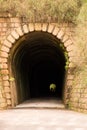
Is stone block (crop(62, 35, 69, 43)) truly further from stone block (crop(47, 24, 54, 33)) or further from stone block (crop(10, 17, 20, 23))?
stone block (crop(10, 17, 20, 23))

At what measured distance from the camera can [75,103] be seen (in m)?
12.1

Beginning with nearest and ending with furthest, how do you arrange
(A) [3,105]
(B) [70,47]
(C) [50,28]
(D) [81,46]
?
(D) [81,46] < (A) [3,105] < (B) [70,47] < (C) [50,28]

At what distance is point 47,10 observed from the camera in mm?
13000

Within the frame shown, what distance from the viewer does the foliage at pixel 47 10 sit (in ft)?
42.4

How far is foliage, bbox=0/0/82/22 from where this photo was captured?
12930 millimetres

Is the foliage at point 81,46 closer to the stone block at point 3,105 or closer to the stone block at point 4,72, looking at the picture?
the stone block at point 4,72

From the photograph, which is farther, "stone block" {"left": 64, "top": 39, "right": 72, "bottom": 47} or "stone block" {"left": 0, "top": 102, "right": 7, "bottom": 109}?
"stone block" {"left": 64, "top": 39, "right": 72, "bottom": 47}

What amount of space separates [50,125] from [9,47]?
4.57 m

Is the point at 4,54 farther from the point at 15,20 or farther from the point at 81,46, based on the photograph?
the point at 81,46

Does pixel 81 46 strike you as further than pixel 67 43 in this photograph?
No

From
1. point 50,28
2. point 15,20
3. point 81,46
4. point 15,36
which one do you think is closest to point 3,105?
point 15,36

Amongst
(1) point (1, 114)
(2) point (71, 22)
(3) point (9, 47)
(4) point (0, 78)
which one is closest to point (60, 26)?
(2) point (71, 22)

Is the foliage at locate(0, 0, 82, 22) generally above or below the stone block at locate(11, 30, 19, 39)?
above

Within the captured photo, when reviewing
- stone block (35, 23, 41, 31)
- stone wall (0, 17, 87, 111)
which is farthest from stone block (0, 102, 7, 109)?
stone block (35, 23, 41, 31)
